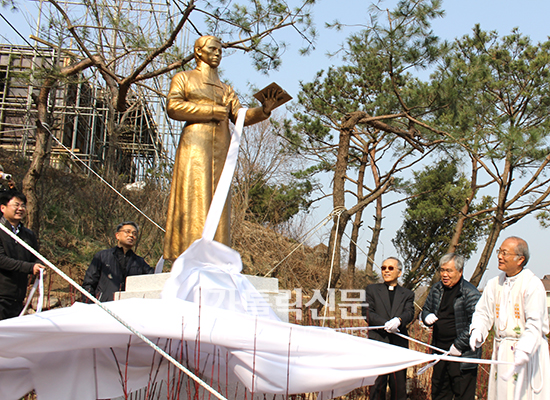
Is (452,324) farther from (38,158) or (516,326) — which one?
(38,158)

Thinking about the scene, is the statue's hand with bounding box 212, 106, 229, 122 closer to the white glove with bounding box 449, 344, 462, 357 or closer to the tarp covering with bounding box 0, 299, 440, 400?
the tarp covering with bounding box 0, 299, 440, 400

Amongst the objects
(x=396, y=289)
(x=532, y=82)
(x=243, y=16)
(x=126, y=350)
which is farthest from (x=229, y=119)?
(x=532, y=82)

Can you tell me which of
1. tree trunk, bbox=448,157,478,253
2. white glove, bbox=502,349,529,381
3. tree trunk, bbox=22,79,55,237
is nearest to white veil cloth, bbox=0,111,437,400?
white glove, bbox=502,349,529,381

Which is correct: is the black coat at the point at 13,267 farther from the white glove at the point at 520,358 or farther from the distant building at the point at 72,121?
the distant building at the point at 72,121

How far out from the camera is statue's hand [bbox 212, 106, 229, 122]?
3996 mm

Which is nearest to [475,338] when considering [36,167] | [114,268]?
[114,268]

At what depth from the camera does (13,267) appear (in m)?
3.23

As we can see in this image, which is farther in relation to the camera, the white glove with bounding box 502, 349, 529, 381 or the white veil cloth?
the white glove with bounding box 502, 349, 529, 381

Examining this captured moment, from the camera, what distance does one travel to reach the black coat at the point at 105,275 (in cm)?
377

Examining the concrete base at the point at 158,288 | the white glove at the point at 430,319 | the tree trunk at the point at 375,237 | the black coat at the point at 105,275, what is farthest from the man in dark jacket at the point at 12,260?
the tree trunk at the point at 375,237

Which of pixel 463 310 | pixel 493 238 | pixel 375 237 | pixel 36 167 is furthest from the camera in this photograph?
pixel 375 237

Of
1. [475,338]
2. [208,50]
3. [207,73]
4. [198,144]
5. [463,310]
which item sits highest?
[208,50]

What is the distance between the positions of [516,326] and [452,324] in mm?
582

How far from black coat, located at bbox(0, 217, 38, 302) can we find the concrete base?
23.9 inches
